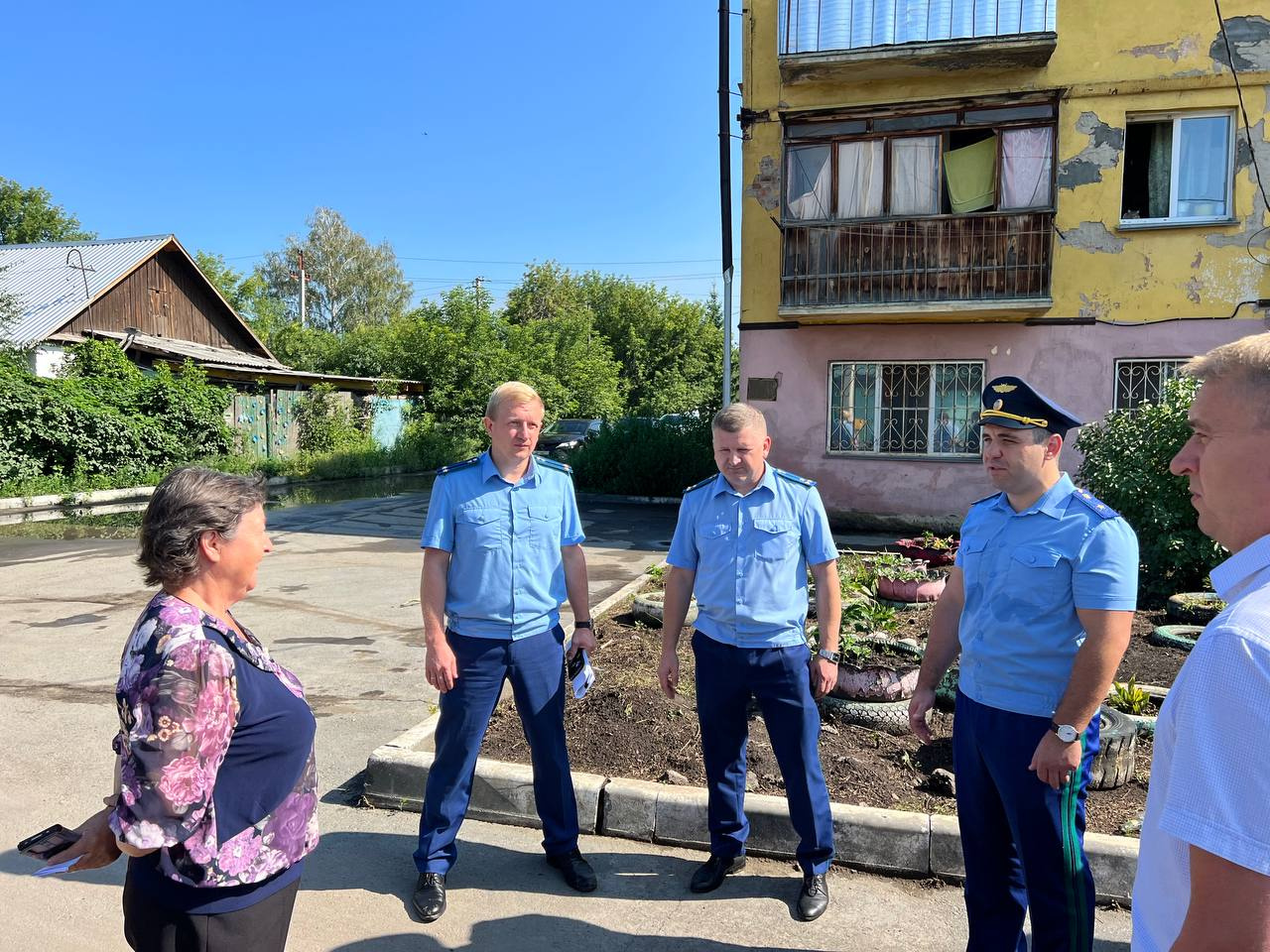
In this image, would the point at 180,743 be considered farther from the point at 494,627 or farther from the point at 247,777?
the point at 494,627

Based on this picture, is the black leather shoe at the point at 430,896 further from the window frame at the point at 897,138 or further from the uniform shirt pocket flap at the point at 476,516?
the window frame at the point at 897,138

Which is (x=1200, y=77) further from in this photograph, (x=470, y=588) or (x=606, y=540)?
(x=470, y=588)

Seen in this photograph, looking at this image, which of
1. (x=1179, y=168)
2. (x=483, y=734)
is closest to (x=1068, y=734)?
(x=483, y=734)

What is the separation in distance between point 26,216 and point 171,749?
175 ft

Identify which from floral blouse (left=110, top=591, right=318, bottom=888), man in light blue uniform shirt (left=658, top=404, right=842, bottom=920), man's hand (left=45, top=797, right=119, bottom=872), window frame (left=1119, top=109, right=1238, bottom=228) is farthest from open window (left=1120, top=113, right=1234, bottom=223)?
man's hand (left=45, top=797, right=119, bottom=872)

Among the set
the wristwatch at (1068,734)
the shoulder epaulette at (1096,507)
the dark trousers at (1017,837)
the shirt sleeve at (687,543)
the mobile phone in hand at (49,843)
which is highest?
the shoulder epaulette at (1096,507)

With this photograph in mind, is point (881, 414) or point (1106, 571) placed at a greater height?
point (881, 414)

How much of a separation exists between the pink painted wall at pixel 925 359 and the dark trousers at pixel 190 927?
12.8 meters

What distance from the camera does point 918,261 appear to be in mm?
Result: 13602

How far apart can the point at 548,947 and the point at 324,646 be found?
472cm

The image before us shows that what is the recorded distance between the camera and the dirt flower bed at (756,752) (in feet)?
13.0

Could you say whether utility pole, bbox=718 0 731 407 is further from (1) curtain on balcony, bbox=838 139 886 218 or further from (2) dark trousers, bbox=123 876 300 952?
(2) dark trousers, bbox=123 876 300 952

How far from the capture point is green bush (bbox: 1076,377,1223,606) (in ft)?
24.3

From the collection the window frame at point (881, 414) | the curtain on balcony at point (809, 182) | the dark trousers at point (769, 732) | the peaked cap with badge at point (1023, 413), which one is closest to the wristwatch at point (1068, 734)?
the peaked cap with badge at point (1023, 413)
